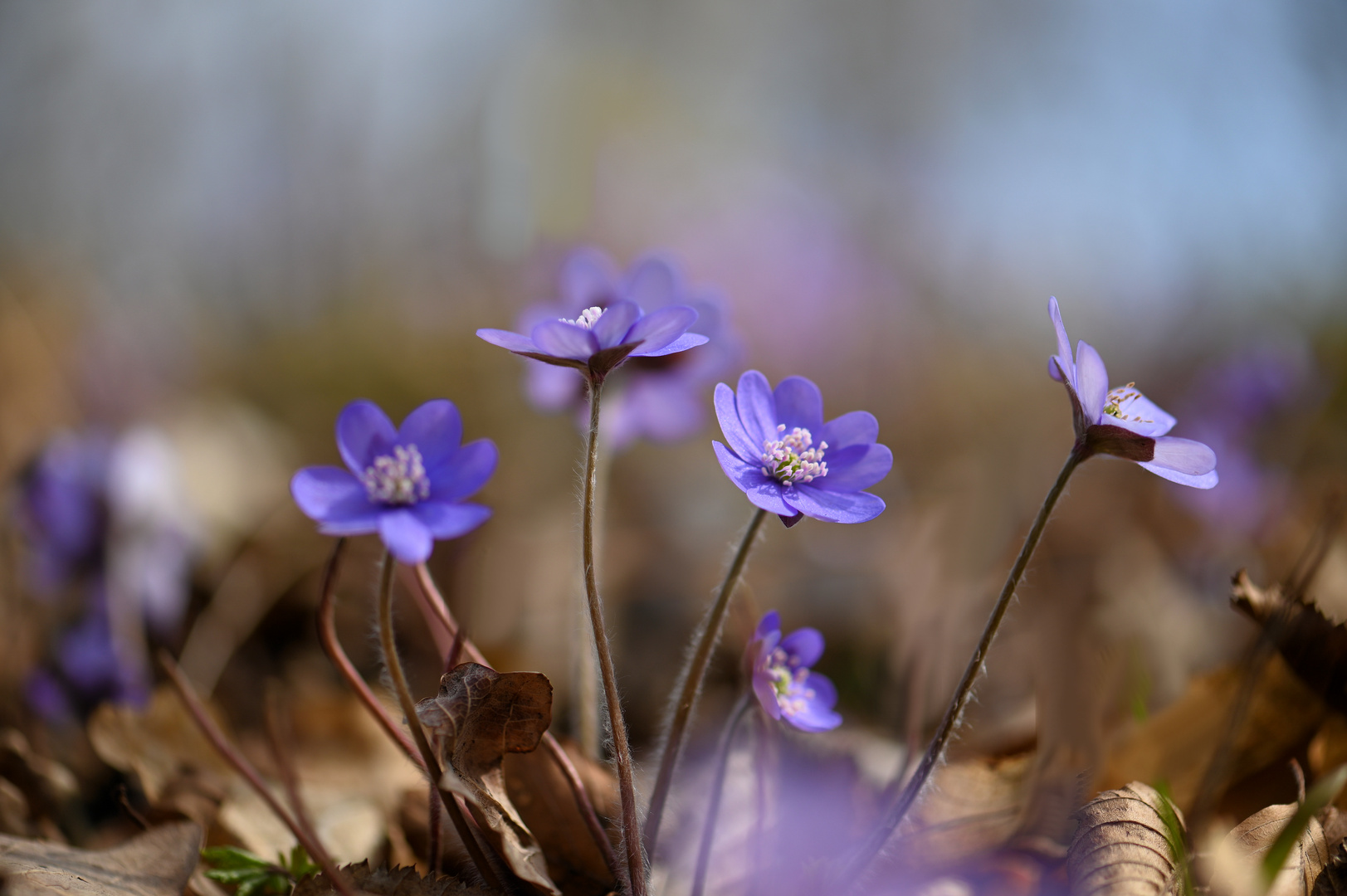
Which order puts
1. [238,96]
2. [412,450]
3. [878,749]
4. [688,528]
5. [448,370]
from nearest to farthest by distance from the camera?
[412,450], [878,749], [688,528], [448,370], [238,96]

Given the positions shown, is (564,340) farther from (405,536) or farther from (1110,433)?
(1110,433)

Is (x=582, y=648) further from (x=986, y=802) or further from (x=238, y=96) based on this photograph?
(x=238, y=96)

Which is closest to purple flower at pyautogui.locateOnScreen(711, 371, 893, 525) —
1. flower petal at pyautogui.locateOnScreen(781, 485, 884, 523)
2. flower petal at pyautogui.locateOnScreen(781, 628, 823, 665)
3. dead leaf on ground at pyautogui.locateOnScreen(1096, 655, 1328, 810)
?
flower petal at pyautogui.locateOnScreen(781, 485, 884, 523)

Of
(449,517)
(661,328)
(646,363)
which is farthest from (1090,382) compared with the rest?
(646,363)

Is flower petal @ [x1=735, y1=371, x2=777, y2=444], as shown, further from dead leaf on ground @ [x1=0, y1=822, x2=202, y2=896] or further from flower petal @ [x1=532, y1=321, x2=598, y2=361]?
dead leaf on ground @ [x1=0, y1=822, x2=202, y2=896]

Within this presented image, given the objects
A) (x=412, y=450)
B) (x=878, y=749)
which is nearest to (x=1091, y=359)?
(x=412, y=450)

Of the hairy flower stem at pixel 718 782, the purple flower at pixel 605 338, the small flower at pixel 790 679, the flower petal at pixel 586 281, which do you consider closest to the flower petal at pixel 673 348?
the purple flower at pixel 605 338

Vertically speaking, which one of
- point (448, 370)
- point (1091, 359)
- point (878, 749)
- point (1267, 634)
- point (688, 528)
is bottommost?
point (448, 370)
